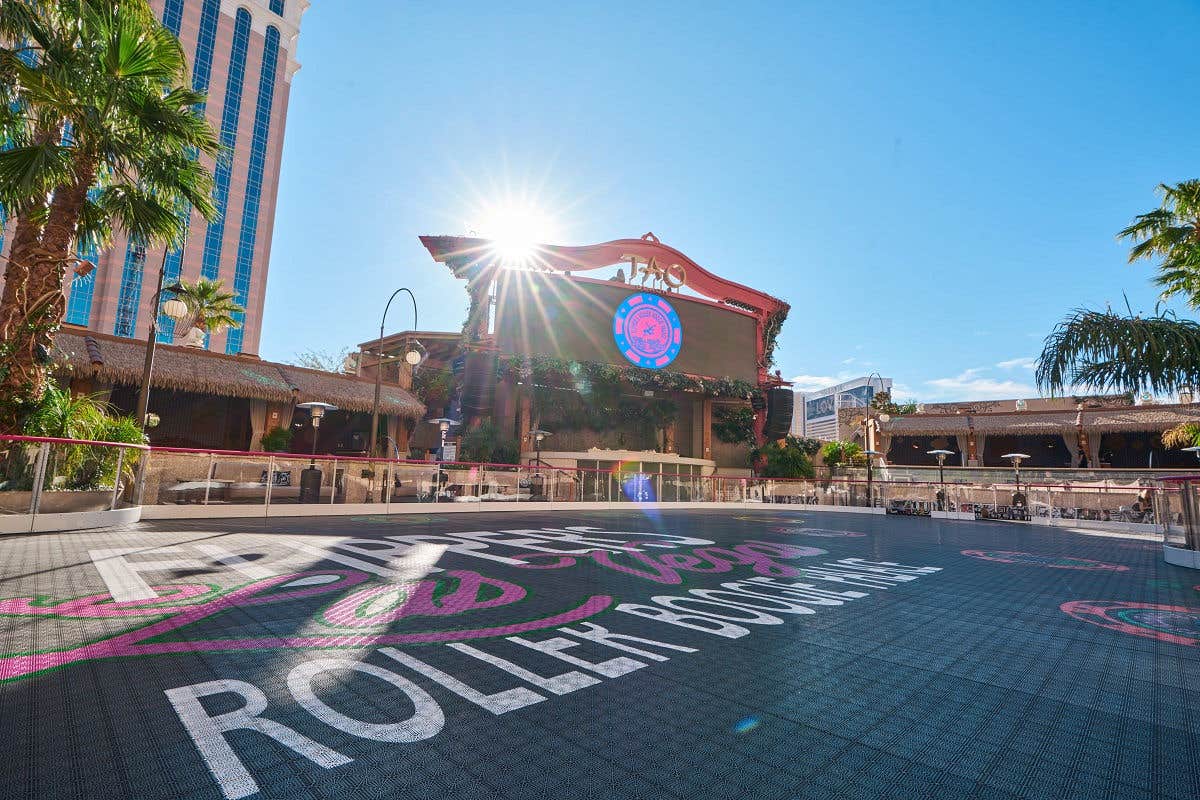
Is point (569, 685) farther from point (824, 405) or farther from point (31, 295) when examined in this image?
point (824, 405)

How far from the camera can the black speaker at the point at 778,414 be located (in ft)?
122

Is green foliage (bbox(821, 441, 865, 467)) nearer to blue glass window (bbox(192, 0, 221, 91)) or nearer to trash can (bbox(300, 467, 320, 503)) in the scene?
trash can (bbox(300, 467, 320, 503))

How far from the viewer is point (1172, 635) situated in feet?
15.0

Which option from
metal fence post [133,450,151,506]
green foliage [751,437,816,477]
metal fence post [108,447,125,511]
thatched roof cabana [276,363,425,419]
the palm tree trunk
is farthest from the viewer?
green foliage [751,437,816,477]

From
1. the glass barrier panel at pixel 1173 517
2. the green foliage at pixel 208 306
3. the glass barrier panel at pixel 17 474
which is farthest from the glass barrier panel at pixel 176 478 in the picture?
the glass barrier panel at pixel 1173 517

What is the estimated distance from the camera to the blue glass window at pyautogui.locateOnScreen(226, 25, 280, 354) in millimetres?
61938

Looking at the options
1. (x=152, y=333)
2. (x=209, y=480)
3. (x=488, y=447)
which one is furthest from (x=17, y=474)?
(x=488, y=447)

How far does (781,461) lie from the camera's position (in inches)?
1398

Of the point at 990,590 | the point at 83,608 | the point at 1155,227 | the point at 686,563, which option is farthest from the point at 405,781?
the point at 1155,227

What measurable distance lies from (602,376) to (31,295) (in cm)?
2395

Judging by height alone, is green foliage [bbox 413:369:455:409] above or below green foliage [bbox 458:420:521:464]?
above

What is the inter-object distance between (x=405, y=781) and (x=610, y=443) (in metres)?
31.3

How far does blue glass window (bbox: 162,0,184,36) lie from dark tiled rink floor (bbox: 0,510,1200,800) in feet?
250

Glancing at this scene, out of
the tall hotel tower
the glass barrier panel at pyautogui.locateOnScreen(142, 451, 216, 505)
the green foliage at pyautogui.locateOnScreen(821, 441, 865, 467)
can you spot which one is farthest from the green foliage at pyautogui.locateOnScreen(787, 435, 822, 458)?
the tall hotel tower
